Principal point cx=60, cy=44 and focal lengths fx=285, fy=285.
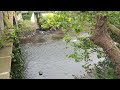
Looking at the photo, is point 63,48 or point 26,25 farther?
point 26,25

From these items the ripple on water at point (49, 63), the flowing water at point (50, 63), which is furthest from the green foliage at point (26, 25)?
the ripple on water at point (49, 63)

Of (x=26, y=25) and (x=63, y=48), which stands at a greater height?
(x=26, y=25)

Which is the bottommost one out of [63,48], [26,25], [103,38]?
[63,48]

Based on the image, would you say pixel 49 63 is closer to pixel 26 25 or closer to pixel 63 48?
pixel 63 48

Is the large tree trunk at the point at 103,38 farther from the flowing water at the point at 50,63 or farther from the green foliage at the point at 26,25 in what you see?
the green foliage at the point at 26,25

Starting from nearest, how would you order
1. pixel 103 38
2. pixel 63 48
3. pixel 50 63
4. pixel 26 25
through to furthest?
pixel 103 38 < pixel 50 63 < pixel 63 48 < pixel 26 25

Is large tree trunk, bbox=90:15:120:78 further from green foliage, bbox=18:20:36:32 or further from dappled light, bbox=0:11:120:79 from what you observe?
green foliage, bbox=18:20:36:32

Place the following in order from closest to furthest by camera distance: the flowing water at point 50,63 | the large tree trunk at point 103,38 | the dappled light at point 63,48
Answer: the large tree trunk at point 103,38
the dappled light at point 63,48
the flowing water at point 50,63

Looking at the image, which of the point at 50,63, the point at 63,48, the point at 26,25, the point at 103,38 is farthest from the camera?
the point at 26,25

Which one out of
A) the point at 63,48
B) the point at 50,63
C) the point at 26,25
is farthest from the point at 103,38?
the point at 26,25
